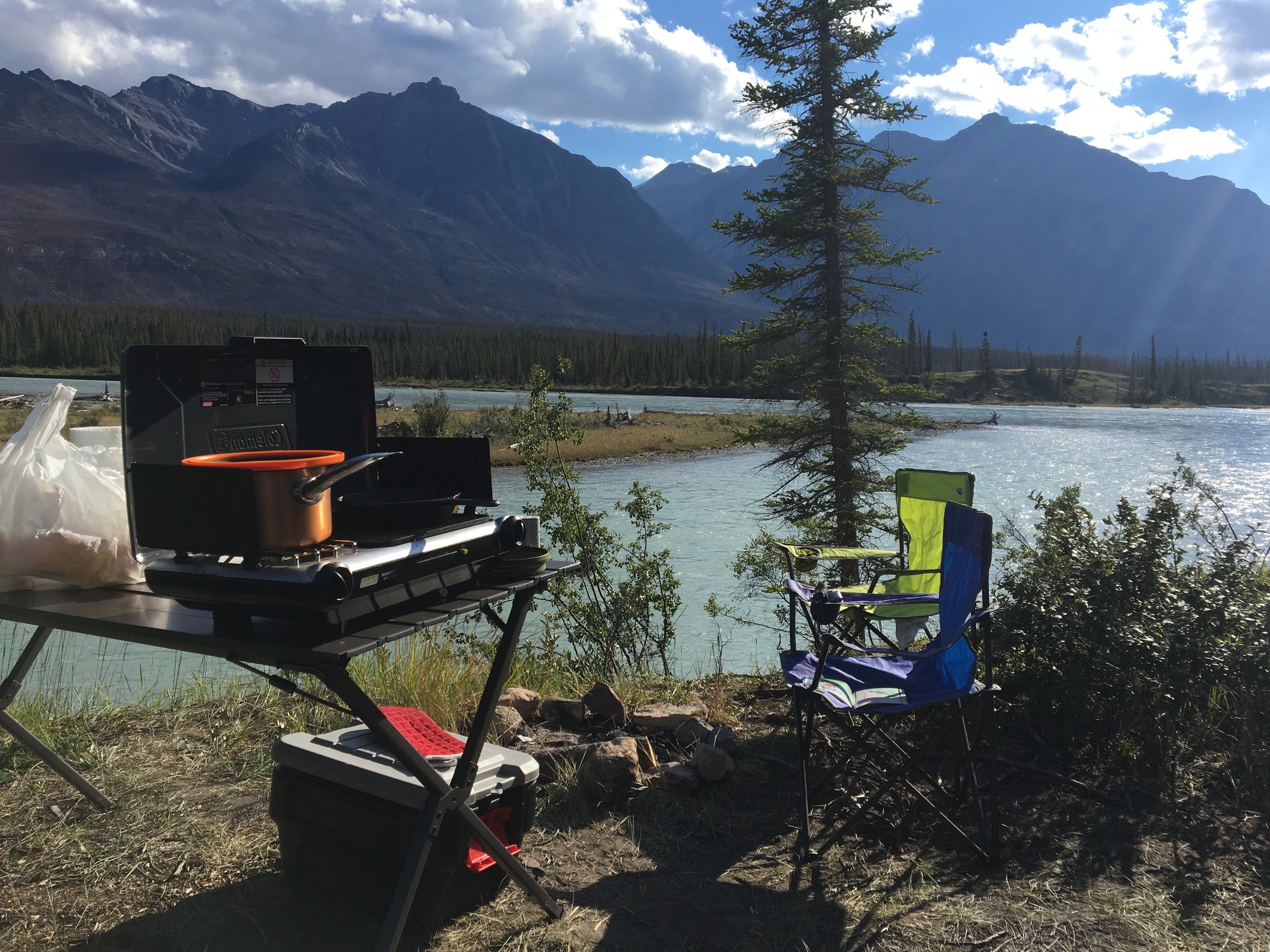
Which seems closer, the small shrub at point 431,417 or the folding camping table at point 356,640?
the folding camping table at point 356,640

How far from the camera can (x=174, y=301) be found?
17900 cm

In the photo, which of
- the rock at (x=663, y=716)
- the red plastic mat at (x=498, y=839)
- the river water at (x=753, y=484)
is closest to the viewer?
the red plastic mat at (x=498, y=839)

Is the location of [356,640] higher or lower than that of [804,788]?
higher

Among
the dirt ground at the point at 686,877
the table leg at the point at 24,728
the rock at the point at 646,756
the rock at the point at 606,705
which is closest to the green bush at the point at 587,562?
the rock at the point at 606,705

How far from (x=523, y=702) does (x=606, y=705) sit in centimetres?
34

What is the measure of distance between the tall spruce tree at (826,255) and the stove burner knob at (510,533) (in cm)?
808

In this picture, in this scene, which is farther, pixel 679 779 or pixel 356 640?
pixel 679 779

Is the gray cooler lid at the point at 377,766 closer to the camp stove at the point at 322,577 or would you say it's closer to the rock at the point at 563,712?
the camp stove at the point at 322,577

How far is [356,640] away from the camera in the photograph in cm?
147

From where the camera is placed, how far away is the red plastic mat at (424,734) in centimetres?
220

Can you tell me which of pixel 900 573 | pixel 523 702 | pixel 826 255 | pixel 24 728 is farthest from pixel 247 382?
pixel 826 255

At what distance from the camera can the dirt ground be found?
206 centimetres

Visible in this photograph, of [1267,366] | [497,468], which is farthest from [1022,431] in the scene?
[1267,366]

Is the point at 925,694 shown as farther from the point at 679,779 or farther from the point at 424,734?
the point at 424,734
